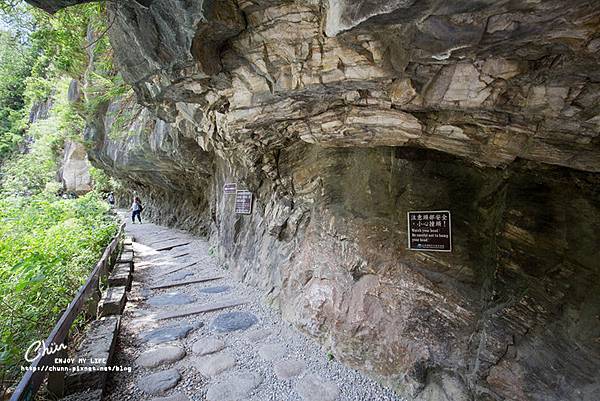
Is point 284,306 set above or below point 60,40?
below

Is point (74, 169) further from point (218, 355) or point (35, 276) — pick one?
point (218, 355)

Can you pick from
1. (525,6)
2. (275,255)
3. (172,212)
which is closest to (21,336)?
(275,255)

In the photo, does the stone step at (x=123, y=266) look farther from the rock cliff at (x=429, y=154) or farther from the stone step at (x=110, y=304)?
the rock cliff at (x=429, y=154)

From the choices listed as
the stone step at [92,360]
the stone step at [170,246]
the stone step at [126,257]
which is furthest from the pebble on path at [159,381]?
the stone step at [170,246]

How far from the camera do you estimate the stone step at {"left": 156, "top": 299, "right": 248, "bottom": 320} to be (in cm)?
492

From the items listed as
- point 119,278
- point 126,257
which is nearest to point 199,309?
point 119,278

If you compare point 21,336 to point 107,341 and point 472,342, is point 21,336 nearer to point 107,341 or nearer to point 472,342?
point 107,341

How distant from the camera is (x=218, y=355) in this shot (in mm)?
3828

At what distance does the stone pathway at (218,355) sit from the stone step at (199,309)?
0.02 m

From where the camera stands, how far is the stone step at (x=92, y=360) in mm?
2742

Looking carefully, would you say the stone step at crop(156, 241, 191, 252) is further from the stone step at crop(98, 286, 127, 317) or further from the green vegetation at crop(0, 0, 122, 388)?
the stone step at crop(98, 286, 127, 317)

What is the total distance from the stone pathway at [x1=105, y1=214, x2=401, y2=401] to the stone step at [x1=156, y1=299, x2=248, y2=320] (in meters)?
0.02

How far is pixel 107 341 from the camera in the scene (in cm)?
342

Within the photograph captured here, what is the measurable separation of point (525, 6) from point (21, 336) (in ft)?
17.2
